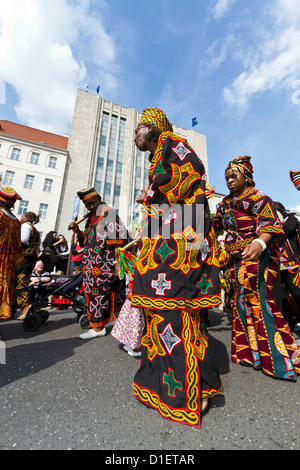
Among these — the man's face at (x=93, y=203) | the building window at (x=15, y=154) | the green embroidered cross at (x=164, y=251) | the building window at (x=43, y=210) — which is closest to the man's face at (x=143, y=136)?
the green embroidered cross at (x=164, y=251)

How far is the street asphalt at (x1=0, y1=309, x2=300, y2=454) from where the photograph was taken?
0.98 m

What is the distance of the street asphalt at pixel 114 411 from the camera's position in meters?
0.98

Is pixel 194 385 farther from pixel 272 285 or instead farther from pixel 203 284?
pixel 272 285

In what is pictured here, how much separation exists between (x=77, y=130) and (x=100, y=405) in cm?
3219

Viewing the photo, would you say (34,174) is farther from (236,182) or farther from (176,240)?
(176,240)

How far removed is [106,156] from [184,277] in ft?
101

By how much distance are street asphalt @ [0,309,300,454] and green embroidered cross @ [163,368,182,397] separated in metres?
0.15

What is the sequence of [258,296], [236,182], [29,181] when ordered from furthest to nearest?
1. [29,181]
2. [236,182]
3. [258,296]

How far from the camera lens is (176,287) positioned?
4.21 ft

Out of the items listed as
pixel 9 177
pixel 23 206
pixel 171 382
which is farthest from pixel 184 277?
pixel 9 177

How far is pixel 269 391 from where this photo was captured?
1507 mm

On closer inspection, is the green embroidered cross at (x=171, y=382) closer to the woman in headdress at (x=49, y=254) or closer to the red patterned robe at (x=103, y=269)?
the red patterned robe at (x=103, y=269)

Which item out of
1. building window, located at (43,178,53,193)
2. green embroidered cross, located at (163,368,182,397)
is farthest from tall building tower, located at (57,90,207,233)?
green embroidered cross, located at (163,368,182,397)
